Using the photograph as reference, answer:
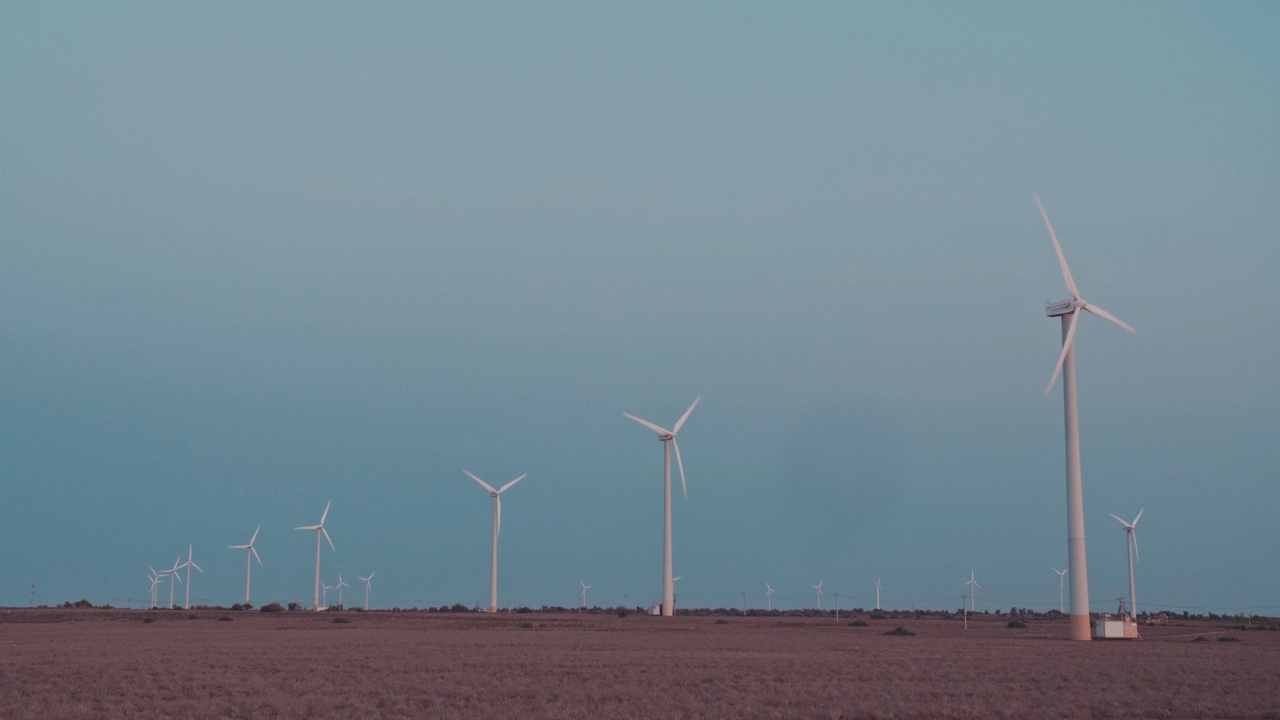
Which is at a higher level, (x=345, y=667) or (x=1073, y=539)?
Answer: (x=1073, y=539)

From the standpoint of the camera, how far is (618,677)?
1597 inches

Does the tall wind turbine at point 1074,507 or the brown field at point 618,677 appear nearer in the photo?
the brown field at point 618,677

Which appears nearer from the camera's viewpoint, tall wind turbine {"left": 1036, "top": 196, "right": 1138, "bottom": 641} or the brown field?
the brown field

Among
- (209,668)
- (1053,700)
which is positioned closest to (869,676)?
(1053,700)

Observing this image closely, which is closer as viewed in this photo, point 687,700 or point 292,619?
point 687,700

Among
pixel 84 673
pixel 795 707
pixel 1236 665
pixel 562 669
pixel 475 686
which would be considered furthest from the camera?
pixel 1236 665

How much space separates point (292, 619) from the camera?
98.4 m

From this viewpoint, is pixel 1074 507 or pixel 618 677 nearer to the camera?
pixel 618 677

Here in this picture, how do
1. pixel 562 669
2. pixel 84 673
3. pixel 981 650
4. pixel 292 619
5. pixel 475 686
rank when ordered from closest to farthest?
pixel 475 686 < pixel 84 673 < pixel 562 669 < pixel 981 650 < pixel 292 619

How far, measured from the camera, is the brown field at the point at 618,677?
32281mm

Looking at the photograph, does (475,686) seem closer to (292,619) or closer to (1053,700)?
(1053,700)

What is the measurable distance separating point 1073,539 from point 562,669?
39.0 metres

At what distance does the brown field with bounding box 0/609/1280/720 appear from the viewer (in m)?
32.3

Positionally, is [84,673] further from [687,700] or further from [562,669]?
[687,700]
